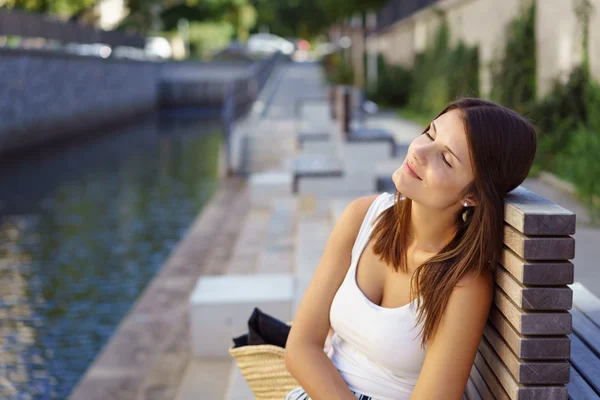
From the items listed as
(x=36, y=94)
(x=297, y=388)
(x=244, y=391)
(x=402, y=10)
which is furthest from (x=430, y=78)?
(x=297, y=388)

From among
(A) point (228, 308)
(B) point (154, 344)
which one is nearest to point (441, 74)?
(B) point (154, 344)

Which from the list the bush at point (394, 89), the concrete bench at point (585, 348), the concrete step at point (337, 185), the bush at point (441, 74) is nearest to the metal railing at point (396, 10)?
the bush at point (441, 74)

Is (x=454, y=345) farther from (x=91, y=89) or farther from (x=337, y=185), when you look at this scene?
(x=91, y=89)

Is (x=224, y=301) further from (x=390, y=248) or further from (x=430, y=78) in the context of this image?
(x=430, y=78)

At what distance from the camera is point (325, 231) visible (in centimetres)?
641

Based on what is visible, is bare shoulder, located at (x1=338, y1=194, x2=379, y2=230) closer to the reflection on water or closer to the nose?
the nose

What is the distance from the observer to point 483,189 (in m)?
1.89

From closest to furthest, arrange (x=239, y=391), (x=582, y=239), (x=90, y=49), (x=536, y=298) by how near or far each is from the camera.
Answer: (x=536, y=298)
(x=239, y=391)
(x=582, y=239)
(x=90, y=49)

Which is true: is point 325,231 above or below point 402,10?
below

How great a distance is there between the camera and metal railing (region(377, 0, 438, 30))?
20.9 m

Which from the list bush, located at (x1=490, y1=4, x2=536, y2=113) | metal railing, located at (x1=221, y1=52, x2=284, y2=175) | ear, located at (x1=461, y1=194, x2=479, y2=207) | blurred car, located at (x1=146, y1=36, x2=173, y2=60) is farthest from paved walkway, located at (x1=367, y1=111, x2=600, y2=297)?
blurred car, located at (x1=146, y1=36, x2=173, y2=60)

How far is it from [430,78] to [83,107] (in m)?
13.5

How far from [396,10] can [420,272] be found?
25.3m

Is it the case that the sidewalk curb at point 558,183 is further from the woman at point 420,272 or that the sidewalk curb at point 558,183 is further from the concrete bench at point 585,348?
the woman at point 420,272
